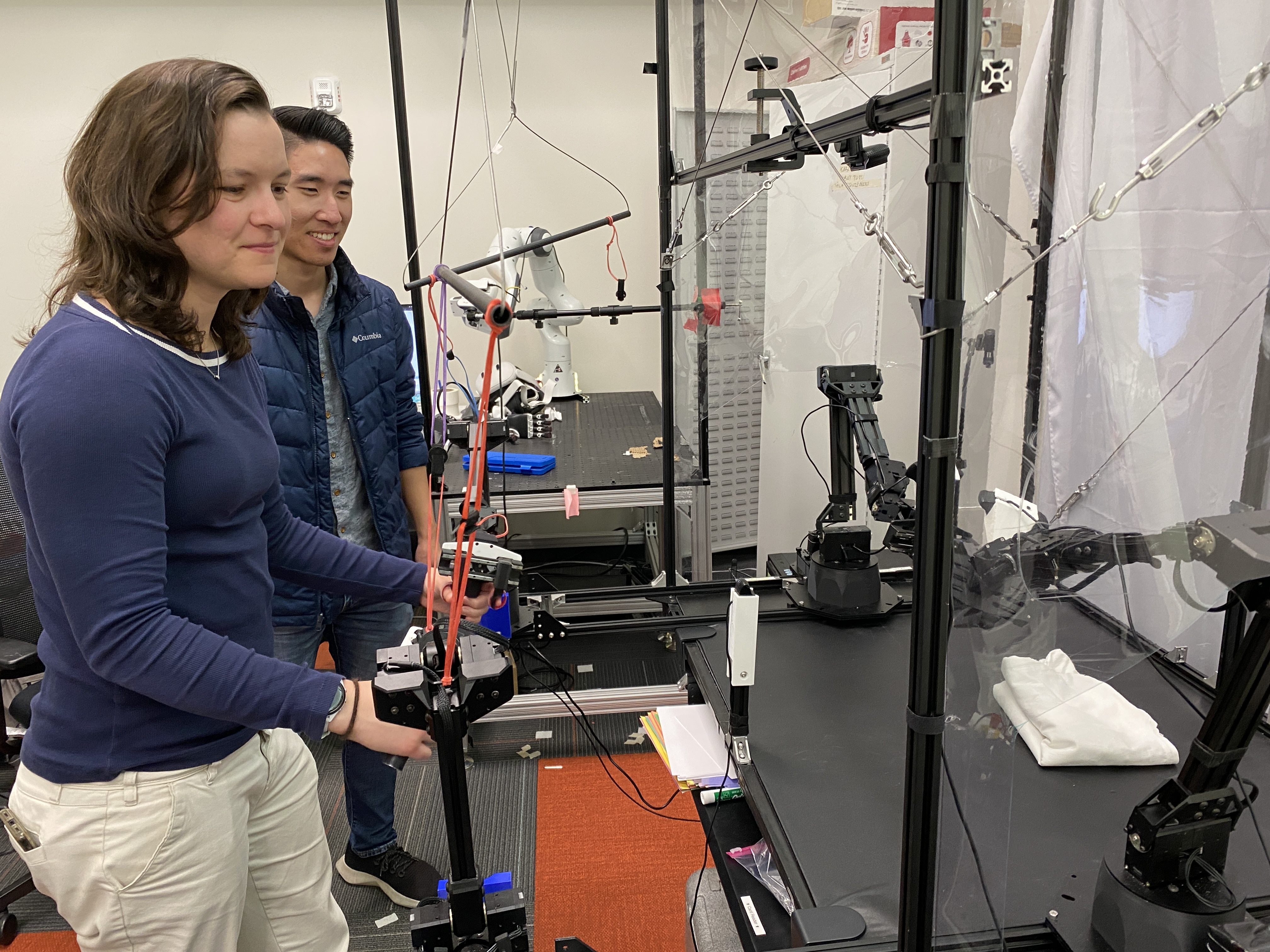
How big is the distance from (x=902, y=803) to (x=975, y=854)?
202 mm

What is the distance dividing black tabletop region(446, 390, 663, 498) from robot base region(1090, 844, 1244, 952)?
71.1 inches

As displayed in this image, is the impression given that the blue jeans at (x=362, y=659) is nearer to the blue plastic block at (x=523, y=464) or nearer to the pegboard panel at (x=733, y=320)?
the blue plastic block at (x=523, y=464)

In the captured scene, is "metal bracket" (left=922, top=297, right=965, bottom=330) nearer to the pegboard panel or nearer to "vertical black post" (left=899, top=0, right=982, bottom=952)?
"vertical black post" (left=899, top=0, right=982, bottom=952)

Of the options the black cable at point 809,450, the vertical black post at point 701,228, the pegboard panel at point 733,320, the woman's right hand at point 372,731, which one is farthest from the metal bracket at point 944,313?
the black cable at point 809,450

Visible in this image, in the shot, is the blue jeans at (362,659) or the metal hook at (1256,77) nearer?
the metal hook at (1256,77)

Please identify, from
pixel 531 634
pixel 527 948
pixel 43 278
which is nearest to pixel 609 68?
pixel 43 278

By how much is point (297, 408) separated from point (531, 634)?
596mm

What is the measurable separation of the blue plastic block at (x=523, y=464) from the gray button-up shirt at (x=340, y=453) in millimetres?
991

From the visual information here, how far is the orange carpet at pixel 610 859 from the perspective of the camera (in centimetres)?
182

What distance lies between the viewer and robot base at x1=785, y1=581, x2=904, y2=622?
1.71 meters

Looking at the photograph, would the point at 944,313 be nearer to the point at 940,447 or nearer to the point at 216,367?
the point at 940,447

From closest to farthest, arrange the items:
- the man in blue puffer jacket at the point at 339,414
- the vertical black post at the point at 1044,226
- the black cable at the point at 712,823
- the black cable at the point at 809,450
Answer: the vertical black post at the point at 1044,226, the black cable at the point at 712,823, the man in blue puffer jacket at the point at 339,414, the black cable at the point at 809,450

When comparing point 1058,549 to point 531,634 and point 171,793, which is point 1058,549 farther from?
point 171,793

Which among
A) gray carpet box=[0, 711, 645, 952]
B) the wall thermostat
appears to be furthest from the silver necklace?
the wall thermostat
